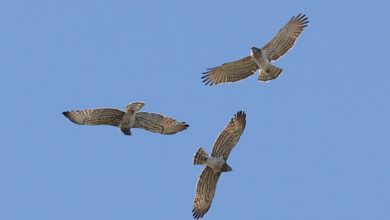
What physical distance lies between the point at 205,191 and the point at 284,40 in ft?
13.0

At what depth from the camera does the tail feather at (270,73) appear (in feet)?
91.1

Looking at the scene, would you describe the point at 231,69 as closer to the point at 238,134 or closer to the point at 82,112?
the point at 238,134

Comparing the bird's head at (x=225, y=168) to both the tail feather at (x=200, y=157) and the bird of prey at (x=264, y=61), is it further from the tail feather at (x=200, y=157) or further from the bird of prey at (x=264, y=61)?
the bird of prey at (x=264, y=61)

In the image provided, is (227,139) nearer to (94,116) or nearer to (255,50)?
(255,50)

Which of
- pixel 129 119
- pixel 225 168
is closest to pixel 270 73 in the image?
pixel 225 168

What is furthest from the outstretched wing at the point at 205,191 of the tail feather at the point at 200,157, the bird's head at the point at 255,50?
the bird's head at the point at 255,50

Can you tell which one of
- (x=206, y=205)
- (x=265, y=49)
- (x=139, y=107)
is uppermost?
(x=265, y=49)

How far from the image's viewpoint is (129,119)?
2680 cm

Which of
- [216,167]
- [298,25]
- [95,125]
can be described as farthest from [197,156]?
[298,25]

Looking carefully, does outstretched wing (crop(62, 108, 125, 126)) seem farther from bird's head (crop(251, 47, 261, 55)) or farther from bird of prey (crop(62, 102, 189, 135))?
bird's head (crop(251, 47, 261, 55))

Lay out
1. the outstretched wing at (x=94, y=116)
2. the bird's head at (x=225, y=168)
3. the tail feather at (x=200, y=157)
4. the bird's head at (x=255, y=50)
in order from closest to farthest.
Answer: the outstretched wing at (x=94, y=116) < the tail feather at (x=200, y=157) < the bird's head at (x=225, y=168) < the bird's head at (x=255, y=50)

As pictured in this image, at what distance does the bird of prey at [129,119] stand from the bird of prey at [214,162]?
897 millimetres

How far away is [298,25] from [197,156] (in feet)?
13.5

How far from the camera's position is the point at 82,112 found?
2639cm
